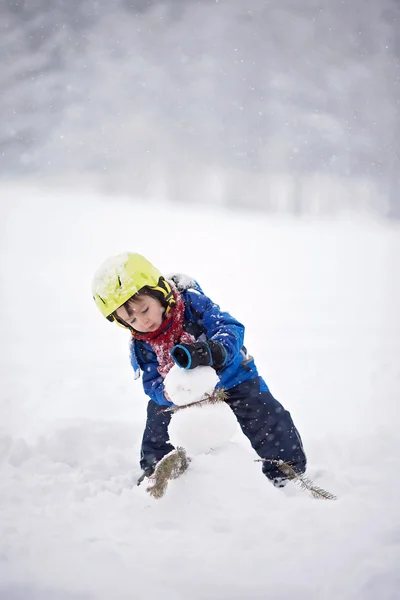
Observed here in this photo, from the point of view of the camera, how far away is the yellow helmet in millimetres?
2467

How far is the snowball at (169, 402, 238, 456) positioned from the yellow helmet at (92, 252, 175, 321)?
75 cm

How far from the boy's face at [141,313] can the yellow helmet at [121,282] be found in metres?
0.06

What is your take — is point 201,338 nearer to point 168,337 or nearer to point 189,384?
point 168,337

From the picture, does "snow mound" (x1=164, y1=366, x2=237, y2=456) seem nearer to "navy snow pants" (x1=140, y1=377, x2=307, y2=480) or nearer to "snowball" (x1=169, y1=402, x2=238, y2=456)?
"snowball" (x1=169, y1=402, x2=238, y2=456)

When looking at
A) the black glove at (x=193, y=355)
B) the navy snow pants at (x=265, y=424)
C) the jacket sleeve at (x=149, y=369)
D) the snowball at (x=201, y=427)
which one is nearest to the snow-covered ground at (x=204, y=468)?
the navy snow pants at (x=265, y=424)

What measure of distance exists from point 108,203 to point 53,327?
12263 mm

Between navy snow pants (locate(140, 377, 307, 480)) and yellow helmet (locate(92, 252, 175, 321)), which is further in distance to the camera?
navy snow pants (locate(140, 377, 307, 480))

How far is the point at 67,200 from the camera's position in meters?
18.7

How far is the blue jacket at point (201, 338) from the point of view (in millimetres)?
2655

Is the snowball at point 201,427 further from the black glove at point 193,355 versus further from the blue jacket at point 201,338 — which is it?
the blue jacket at point 201,338

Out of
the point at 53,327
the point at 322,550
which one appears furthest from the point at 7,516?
the point at 53,327

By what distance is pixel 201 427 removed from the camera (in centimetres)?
210

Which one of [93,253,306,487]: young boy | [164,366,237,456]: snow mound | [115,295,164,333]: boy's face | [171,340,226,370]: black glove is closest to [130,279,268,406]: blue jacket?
[93,253,306,487]: young boy

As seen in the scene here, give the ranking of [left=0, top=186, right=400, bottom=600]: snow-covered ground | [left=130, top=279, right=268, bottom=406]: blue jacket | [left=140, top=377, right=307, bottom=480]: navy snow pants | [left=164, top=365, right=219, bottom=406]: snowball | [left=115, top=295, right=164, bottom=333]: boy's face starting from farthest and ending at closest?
[left=140, top=377, right=307, bottom=480]: navy snow pants, [left=130, top=279, right=268, bottom=406]: blue jacket, [left=115, top=295, right=164, bottom=333]: boy's face, [left=164, top=365, right=219, bottom=406]: snowball, [left=0, top=186, right=400, bottom=600]: snow-covered ground
